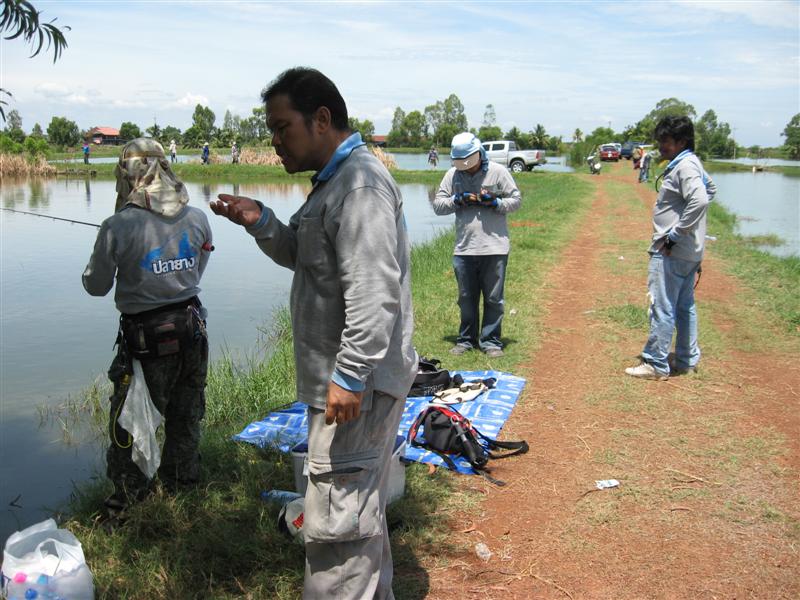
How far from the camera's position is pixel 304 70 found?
7.43 ft

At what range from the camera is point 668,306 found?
218 inches

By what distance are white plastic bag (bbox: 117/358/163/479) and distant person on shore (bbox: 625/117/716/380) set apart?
3.85 metres

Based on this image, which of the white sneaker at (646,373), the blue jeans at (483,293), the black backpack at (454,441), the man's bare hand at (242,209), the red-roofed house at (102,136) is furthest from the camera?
the red-roofed house at (102,136)

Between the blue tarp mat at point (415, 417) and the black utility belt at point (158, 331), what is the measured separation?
1.14 meters

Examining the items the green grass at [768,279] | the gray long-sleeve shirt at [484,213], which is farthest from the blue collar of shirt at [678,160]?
the green grass at [768,279]

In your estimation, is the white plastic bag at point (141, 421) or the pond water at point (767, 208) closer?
the white plastic bag at point (141, 421)

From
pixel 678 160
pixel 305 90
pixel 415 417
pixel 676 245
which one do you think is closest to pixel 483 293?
pixel 676 245

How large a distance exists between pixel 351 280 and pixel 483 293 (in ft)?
14.3

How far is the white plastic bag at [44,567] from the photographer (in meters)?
2.69

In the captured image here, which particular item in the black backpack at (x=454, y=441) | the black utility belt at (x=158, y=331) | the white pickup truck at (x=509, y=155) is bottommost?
the black backpack at (x=454, y=441)

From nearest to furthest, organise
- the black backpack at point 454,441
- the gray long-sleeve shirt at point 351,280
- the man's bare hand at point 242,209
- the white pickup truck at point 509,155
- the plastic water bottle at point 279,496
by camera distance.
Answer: the gray long-sleeve shirt at point 351,280, the man's bare hand at point 242,209, the plastic water bottle at point 279,496, the black backpack at point 454,441, the white pickup truck at point 509,155

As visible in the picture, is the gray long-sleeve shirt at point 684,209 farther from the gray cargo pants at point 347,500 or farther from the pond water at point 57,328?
the pond water at point 57,328

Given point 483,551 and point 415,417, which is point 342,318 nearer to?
point 483,551

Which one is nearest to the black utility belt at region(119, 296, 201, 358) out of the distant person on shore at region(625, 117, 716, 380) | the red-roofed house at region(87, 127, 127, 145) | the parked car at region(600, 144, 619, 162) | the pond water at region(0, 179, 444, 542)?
the pond water at region(0, 179, 444, 542)
